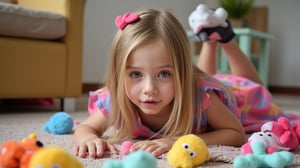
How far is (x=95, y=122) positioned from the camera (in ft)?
2.98

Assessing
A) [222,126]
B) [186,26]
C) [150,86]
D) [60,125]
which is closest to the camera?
[150,86]

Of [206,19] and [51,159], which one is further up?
[206,19]

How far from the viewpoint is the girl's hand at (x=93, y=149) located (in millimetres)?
686

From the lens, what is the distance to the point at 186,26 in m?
2.89

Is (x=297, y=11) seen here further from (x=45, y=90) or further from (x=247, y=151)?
(x=247, y=151)

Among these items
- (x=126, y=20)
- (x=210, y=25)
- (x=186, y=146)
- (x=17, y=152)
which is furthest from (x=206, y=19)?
(x=17, y=152)

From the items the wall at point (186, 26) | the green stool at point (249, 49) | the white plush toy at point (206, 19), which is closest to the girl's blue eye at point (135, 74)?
the white plush toy at point (206, 19)

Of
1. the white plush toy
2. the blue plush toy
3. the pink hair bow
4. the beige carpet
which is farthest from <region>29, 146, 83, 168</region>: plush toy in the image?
the white plush toy

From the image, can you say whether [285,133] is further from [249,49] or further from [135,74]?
[249,49]

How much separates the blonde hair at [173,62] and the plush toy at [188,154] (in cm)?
17

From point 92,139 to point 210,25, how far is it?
23.2 inches

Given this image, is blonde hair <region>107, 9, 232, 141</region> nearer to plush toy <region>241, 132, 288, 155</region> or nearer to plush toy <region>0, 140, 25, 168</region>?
plush toy <region>241, 132, 288, 155</region>

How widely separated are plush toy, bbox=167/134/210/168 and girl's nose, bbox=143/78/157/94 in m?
0.13

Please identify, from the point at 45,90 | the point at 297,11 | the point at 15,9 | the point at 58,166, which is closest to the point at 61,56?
the point at 45,90
